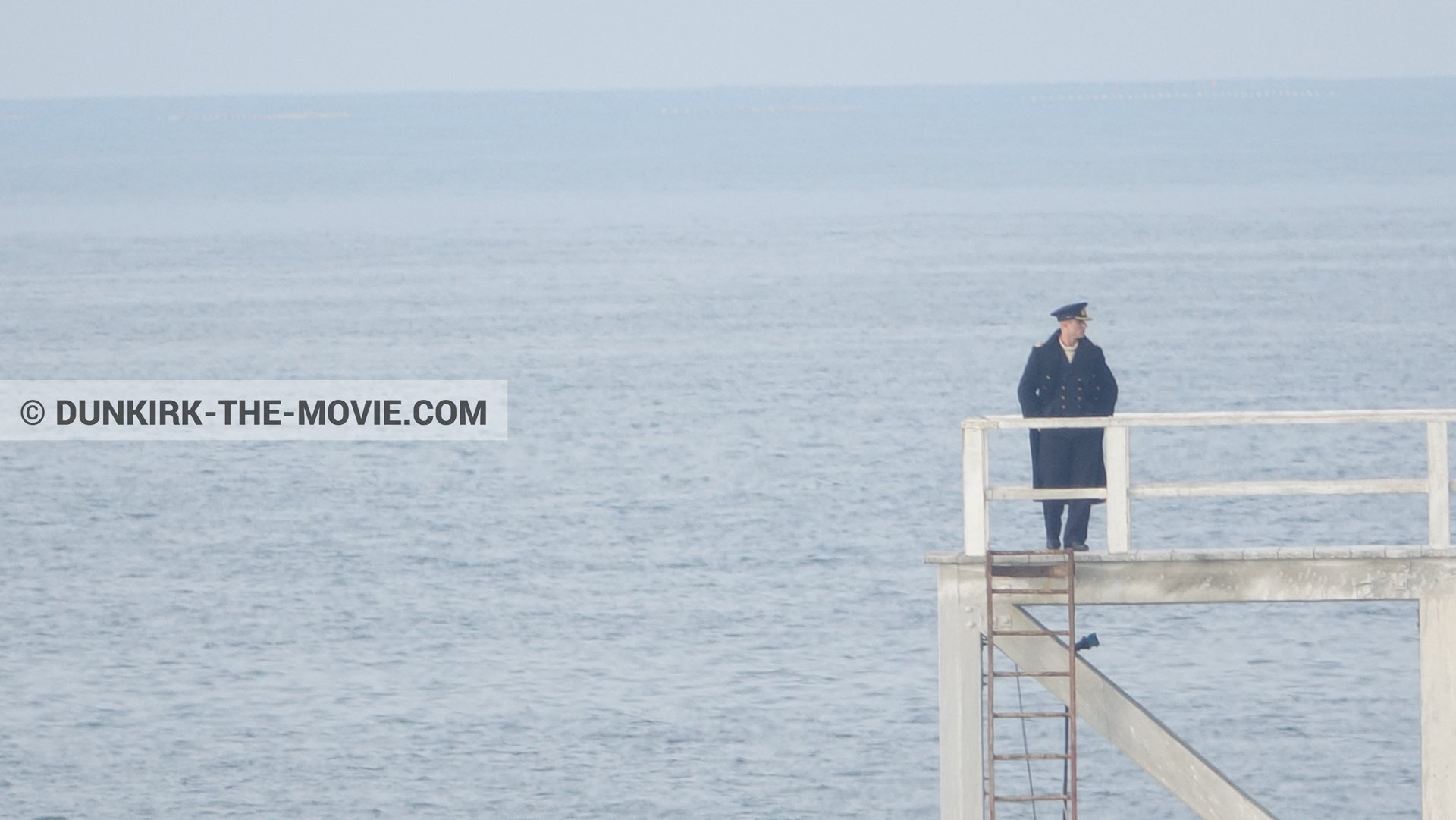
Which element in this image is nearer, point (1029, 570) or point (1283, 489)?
point (1029, 570)

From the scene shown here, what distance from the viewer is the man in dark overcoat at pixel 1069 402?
45.9ft

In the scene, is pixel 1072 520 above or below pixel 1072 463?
below

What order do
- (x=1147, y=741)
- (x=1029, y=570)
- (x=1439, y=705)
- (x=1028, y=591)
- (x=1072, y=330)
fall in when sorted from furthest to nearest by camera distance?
1. (x=1072, y=330)
2. (x=1147, y=741)
3. (x=1439, y=705)
4. (x=1029, y=570)
5. (x=1028, y=591)

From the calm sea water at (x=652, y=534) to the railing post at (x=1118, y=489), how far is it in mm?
12387

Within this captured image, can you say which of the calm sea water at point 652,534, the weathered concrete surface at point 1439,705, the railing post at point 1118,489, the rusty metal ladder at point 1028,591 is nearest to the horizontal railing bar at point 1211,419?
the railing post at point 1118,489

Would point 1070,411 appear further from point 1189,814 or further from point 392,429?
point 392,429

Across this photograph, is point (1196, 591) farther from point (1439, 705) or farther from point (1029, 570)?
point (1439, 705)

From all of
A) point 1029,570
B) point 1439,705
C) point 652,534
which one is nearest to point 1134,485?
point 1029,570

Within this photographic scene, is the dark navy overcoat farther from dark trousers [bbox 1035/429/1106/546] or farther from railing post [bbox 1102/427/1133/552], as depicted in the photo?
railing post [bbox 1102/427/1133/552]

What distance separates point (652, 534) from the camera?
41969mm

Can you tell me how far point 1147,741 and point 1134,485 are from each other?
1658mm

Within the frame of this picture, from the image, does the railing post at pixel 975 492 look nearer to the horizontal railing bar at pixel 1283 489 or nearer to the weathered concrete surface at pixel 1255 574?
the weathered concrete surface at pixel 1255 574

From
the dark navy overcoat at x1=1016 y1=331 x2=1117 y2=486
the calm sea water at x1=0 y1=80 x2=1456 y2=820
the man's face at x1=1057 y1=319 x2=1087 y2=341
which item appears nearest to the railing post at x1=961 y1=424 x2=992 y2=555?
the dark navy overcoat at x1=1016 y1=331 x2=1117 y2=486

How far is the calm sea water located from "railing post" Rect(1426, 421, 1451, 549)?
40.1 ft
